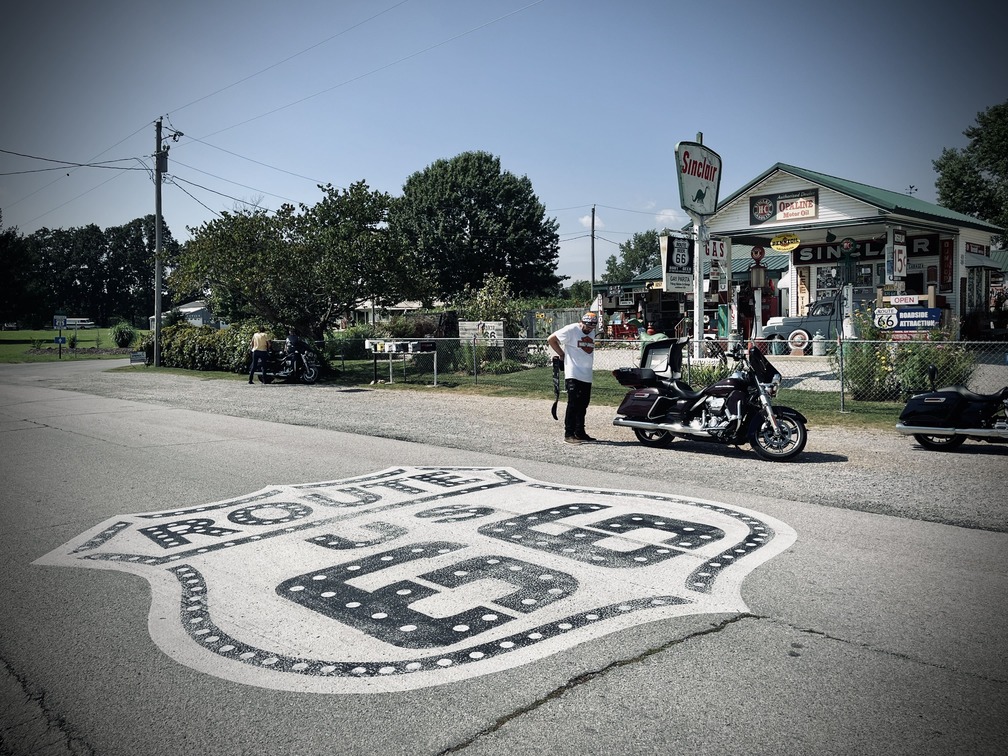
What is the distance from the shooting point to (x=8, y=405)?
16.8m

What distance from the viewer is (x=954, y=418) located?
945 centimetres

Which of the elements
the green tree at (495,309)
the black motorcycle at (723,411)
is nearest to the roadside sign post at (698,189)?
the black motorcycle at (723,411)

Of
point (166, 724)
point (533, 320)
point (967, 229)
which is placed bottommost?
point (166, 724)

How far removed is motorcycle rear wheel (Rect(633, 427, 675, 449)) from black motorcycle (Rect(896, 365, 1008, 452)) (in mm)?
2954

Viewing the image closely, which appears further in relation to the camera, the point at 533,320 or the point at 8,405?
the point at 533,320

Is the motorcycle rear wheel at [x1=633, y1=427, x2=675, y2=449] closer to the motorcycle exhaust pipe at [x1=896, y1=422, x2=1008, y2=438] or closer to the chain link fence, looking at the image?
the chain link fence

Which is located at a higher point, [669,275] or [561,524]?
[669,275]

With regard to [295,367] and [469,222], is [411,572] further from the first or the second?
[469,222]

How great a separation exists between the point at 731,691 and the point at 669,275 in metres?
14.9

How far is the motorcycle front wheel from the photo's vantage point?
911 centimetres

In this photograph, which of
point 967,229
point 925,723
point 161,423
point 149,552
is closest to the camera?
point 925,723

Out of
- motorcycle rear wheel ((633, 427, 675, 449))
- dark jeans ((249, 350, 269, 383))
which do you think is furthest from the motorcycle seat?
dark jeans ((249, 350, 269, 383))

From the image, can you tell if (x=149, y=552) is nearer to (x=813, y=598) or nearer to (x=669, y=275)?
(x=813, y=598)

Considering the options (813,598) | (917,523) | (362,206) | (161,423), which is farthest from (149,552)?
(362,206)
